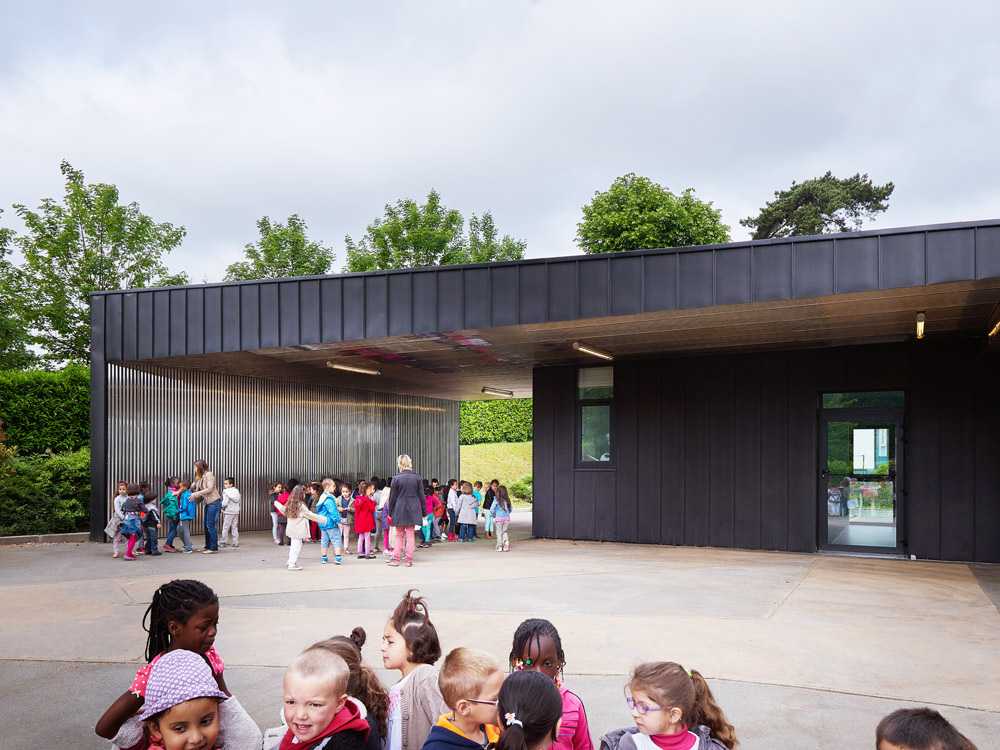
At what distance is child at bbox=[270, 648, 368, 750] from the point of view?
289 centimetres

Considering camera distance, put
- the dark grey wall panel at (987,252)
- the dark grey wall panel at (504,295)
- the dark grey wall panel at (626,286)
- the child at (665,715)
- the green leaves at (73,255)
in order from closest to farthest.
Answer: the child at (665,715) → the dark grey wall panel at (987,252) → the dark grey wall panel at (626,286) → the dark grey wall panel at (504,295) → the green leaves at (73,255)

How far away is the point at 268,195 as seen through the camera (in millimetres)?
75375

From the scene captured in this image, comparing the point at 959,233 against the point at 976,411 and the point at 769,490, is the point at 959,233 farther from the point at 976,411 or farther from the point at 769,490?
the point at 769,490

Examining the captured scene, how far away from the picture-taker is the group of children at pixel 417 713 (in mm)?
2688

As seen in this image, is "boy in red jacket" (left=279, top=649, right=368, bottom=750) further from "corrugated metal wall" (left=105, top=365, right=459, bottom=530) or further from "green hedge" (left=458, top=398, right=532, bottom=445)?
"green hedge" (left=458, top=398, right=532, bottom=445)

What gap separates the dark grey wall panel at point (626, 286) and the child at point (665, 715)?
9056 mm

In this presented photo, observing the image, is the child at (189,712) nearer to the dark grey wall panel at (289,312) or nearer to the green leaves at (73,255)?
the dark grey wall panel at (289,312)

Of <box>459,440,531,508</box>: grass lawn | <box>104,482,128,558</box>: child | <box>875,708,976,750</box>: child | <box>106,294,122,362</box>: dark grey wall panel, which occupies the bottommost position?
<box>459,440,531,508</box>: grass lawn

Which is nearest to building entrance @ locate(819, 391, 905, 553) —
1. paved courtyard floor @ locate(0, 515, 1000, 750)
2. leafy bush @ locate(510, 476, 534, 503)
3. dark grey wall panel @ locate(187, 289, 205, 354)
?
paved courtyard floor @ locate(0, 515, 1000, 750)

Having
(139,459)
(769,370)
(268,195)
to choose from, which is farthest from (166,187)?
(769,370)

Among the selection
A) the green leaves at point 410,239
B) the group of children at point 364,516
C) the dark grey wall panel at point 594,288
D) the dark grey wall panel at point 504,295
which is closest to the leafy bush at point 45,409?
the group of children at point 364,516

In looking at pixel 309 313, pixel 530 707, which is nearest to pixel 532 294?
pixel 309 313

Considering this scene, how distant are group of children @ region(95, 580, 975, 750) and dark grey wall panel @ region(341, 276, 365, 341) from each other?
1069 centimetres

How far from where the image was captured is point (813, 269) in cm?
1095
